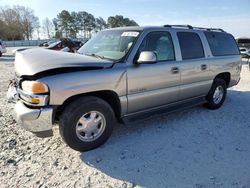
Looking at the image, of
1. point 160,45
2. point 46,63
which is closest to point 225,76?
point 160,45

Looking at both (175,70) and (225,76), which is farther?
(225,76)

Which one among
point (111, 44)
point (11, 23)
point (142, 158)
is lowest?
point (142, 158)

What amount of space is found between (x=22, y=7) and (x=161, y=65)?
93.4 metres

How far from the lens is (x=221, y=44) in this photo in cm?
586

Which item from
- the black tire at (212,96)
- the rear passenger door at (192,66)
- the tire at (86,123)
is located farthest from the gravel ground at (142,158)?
the black tire at (212,96)

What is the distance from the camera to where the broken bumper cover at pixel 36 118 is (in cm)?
319

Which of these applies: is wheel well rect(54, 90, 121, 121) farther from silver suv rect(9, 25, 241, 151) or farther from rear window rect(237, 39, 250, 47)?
rear window rect(237, 39, 250, 47)

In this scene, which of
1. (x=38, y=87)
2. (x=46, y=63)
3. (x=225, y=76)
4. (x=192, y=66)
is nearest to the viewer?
(x=38, y=87)

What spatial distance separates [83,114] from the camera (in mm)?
3520

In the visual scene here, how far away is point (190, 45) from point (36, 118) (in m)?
3.28

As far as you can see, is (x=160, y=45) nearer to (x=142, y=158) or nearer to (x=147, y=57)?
(x=147, y=57)

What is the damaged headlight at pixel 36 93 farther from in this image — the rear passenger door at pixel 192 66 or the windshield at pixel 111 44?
the rear passenger door at pixel 192 66

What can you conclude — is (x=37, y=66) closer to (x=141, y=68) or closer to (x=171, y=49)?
(x=141, y=68)

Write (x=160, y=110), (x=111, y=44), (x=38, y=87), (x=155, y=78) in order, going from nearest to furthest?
(x=38, y=87)
(x=155, y=78)
(x=111, y=44)
(x=160, y=110)
